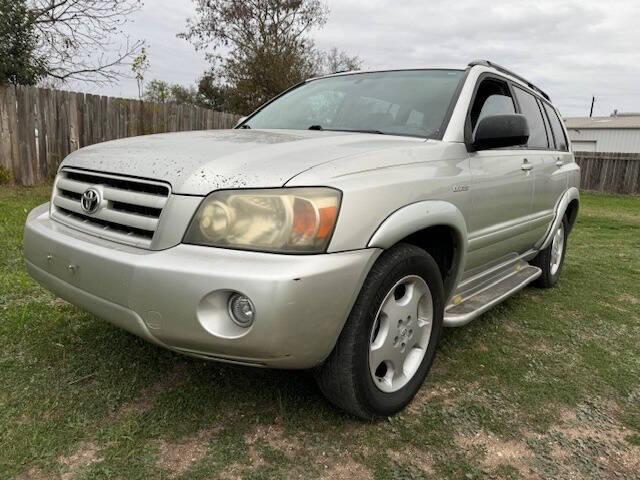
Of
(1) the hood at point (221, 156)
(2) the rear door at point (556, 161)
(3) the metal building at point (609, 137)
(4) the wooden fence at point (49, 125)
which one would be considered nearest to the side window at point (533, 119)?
(2) the rear door at point (556, 161)

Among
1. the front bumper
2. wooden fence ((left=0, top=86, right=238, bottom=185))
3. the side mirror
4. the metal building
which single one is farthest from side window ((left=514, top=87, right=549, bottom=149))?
the metal building

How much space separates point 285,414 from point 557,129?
3960 millimetres

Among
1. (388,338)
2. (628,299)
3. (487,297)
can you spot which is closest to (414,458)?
(388,338)

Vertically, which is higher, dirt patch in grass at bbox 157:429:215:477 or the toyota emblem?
the toyota emblem

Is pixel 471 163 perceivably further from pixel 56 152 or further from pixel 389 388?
pixel 56 152

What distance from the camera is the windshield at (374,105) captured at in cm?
296

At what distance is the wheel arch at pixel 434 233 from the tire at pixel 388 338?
4.4 inches

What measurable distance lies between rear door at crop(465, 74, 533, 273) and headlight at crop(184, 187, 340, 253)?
1.21m

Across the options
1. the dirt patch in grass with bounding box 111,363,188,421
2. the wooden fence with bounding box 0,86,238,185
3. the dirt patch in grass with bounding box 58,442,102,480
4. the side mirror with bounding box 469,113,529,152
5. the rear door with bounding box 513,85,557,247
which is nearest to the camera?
the dirt patch in grass with bounding box 58,442,102,480

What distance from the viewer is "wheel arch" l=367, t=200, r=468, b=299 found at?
2.10 m

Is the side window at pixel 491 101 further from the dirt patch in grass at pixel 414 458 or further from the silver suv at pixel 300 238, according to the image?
the dirt patch in grass at pixel 414 458

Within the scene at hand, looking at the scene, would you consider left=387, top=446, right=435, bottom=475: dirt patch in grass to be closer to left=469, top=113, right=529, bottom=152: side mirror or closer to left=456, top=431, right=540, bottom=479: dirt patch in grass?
left=456, top=431, right=540, bottom=479: dirt patch in grass

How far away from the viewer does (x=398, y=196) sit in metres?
2.18

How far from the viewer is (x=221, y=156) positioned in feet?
6.79
